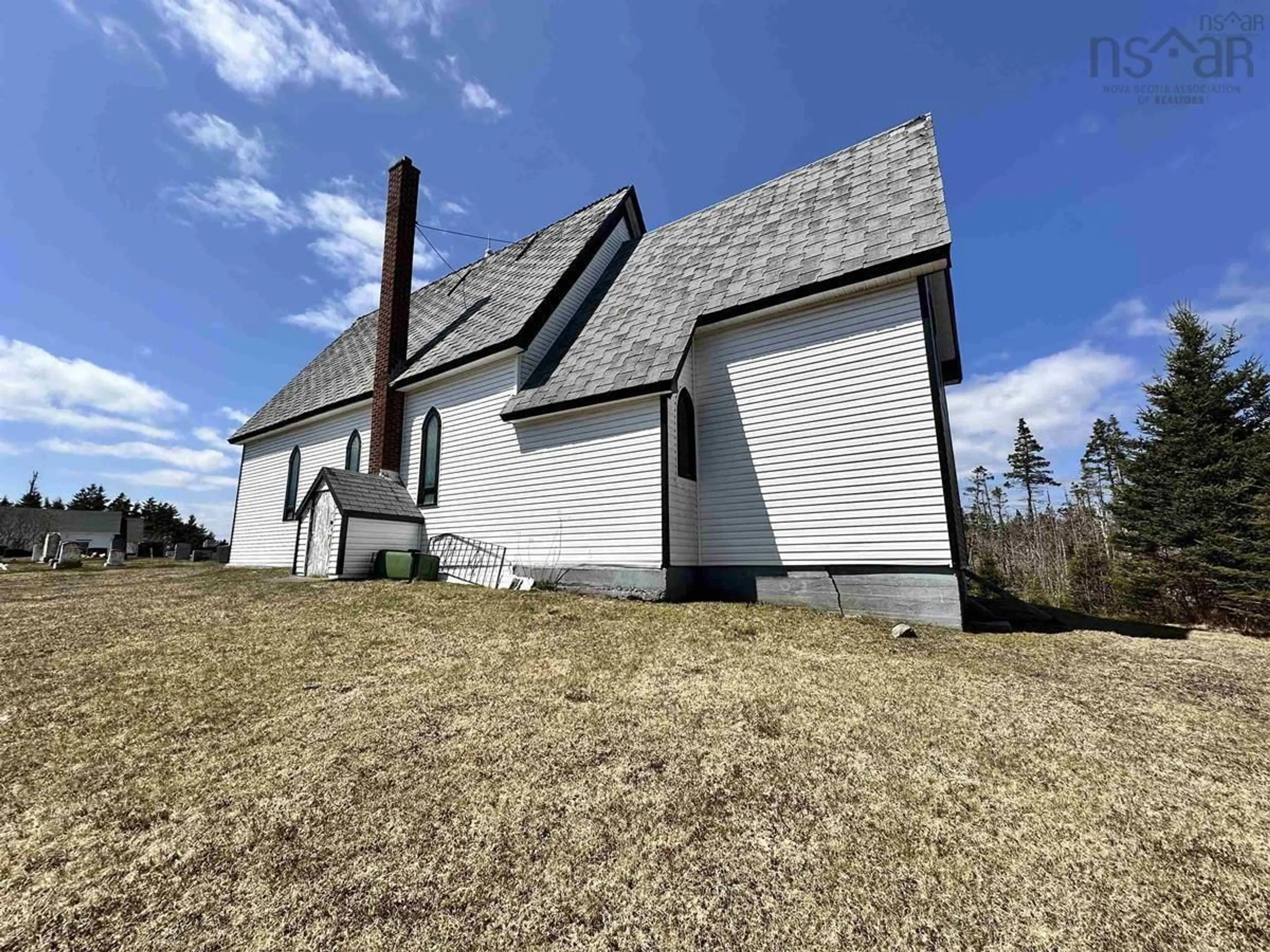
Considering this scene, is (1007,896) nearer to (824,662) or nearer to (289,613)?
(824,662)

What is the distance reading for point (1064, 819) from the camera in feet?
11.0

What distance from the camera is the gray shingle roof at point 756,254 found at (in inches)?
396

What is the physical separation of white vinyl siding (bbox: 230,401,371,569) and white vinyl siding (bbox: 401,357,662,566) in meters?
4.47

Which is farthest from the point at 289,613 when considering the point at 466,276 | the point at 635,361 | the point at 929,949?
the point at 466,276

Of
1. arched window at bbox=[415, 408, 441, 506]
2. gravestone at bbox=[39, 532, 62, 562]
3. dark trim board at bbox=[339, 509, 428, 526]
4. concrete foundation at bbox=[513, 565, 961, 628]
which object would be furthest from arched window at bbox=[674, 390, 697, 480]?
gravestone at bbox=[39, 532, 62, 562]

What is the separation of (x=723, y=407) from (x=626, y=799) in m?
8.64

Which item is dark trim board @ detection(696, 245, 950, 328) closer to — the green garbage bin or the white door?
the green garbage bin

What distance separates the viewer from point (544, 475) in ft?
39.6

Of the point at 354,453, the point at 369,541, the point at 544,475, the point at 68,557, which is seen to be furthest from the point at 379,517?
the point at 68,557

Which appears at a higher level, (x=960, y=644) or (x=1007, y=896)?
(x=960, y=644)

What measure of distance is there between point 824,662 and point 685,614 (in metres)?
2.88

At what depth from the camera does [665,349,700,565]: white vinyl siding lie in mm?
10375

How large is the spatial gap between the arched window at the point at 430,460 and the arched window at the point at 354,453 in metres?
3.78

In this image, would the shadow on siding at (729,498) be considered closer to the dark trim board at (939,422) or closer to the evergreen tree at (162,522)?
the dark trim board at (939,422)
